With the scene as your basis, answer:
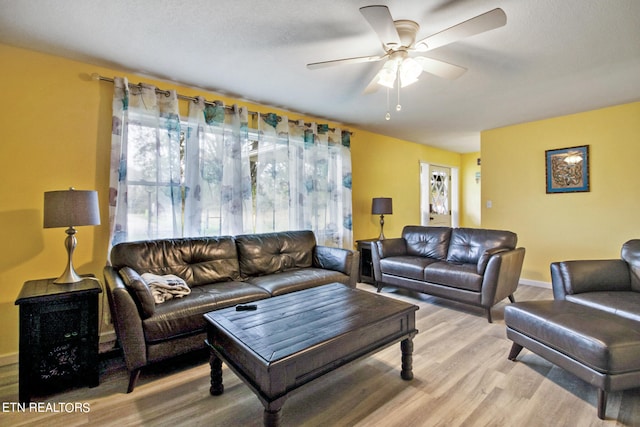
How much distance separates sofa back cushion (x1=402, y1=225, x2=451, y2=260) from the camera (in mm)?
3811

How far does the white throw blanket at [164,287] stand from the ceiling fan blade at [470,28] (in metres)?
2.40

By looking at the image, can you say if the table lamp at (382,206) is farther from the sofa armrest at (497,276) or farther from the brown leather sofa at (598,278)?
the brown leather sofa at (598,278)

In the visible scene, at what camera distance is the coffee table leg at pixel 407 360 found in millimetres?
1901

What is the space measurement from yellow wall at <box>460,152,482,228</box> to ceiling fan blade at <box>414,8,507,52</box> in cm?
542

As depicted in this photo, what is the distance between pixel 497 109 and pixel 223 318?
394 cm

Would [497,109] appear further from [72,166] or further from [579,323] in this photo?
[72,166]

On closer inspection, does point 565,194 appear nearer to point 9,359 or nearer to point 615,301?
point 615,301

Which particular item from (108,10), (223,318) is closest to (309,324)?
(223,318)

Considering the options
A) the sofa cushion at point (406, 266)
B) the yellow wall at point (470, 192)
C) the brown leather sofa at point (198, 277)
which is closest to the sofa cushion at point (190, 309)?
the brown leather sofa at point (198, 277)

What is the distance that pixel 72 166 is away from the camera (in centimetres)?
243

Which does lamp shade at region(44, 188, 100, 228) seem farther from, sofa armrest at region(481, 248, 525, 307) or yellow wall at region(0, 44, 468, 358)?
sofa armrest at region(481, 248, 525, 307)

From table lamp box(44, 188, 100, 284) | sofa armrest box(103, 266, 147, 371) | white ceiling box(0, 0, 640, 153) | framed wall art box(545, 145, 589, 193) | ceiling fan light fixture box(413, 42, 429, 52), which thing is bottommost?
sofa armrest box(103, 266, 147, 371)

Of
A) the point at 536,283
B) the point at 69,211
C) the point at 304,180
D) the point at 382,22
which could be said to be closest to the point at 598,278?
the point at 536,283
